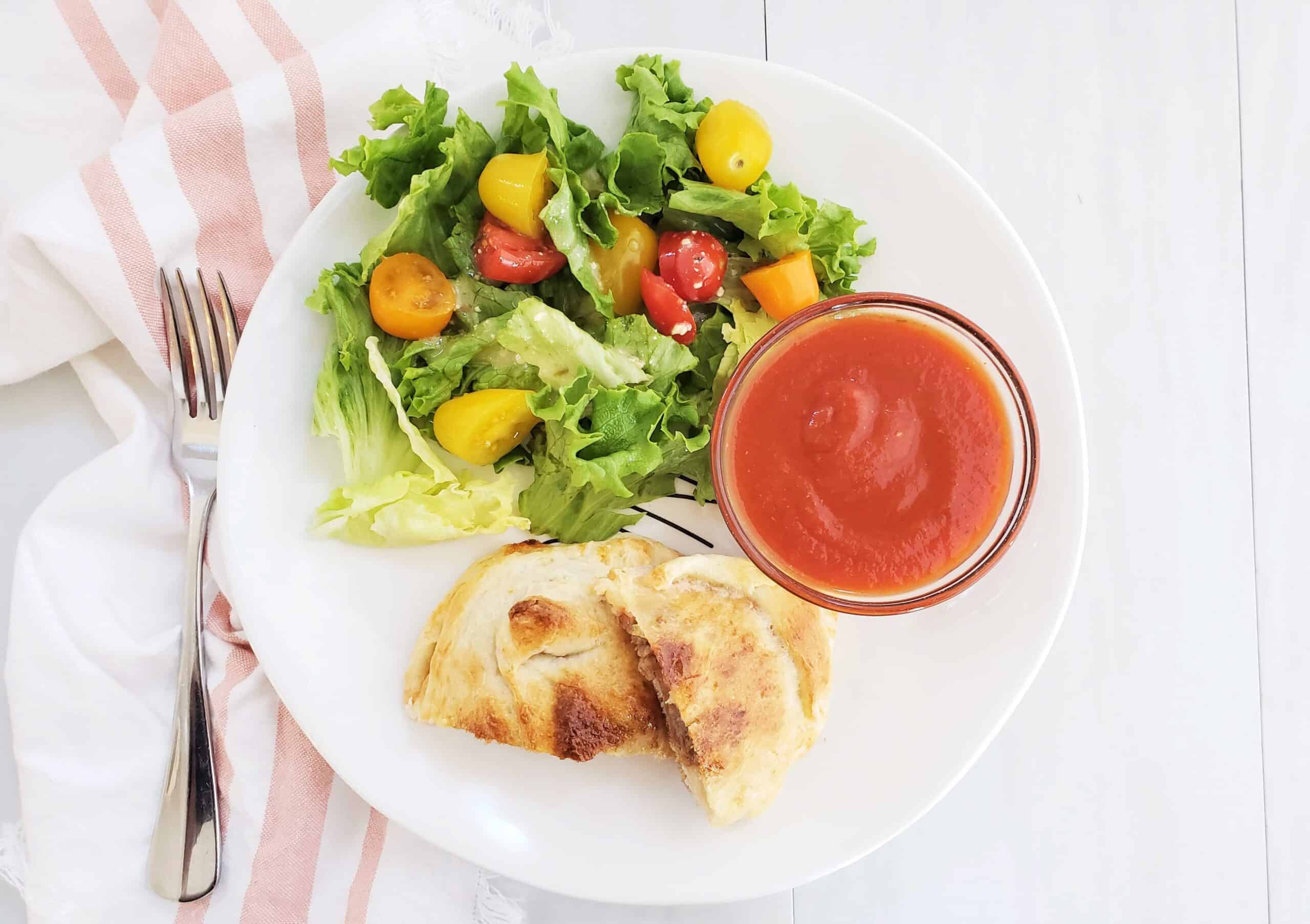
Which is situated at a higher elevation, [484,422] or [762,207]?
[762,207]

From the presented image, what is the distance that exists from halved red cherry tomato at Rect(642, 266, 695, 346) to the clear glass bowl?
Result: 237mm

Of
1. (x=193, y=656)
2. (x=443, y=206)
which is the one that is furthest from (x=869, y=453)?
(x=193, y=656)

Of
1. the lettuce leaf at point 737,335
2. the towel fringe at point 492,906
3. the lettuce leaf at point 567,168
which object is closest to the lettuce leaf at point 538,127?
the lettuce leaf at point 567,168

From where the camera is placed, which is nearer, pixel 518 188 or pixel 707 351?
pixel 518 188

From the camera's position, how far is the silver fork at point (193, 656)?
9.32ft

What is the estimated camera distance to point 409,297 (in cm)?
253

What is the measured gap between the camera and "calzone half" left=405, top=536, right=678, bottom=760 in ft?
8.43

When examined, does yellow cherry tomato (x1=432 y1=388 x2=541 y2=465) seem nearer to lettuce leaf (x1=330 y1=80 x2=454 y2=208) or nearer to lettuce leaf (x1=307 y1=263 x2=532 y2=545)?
lettuce leaf (x1=307 y1=263 x2=532 y2=545)

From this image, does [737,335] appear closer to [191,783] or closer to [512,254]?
[512,254]

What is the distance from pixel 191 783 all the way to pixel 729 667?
168 cm

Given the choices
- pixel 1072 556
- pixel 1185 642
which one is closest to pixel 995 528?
pixel 1072 556

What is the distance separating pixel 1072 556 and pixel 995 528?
0.44 metres

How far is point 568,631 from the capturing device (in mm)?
2568

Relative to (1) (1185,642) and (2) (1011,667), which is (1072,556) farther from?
(1) (1185,642)
